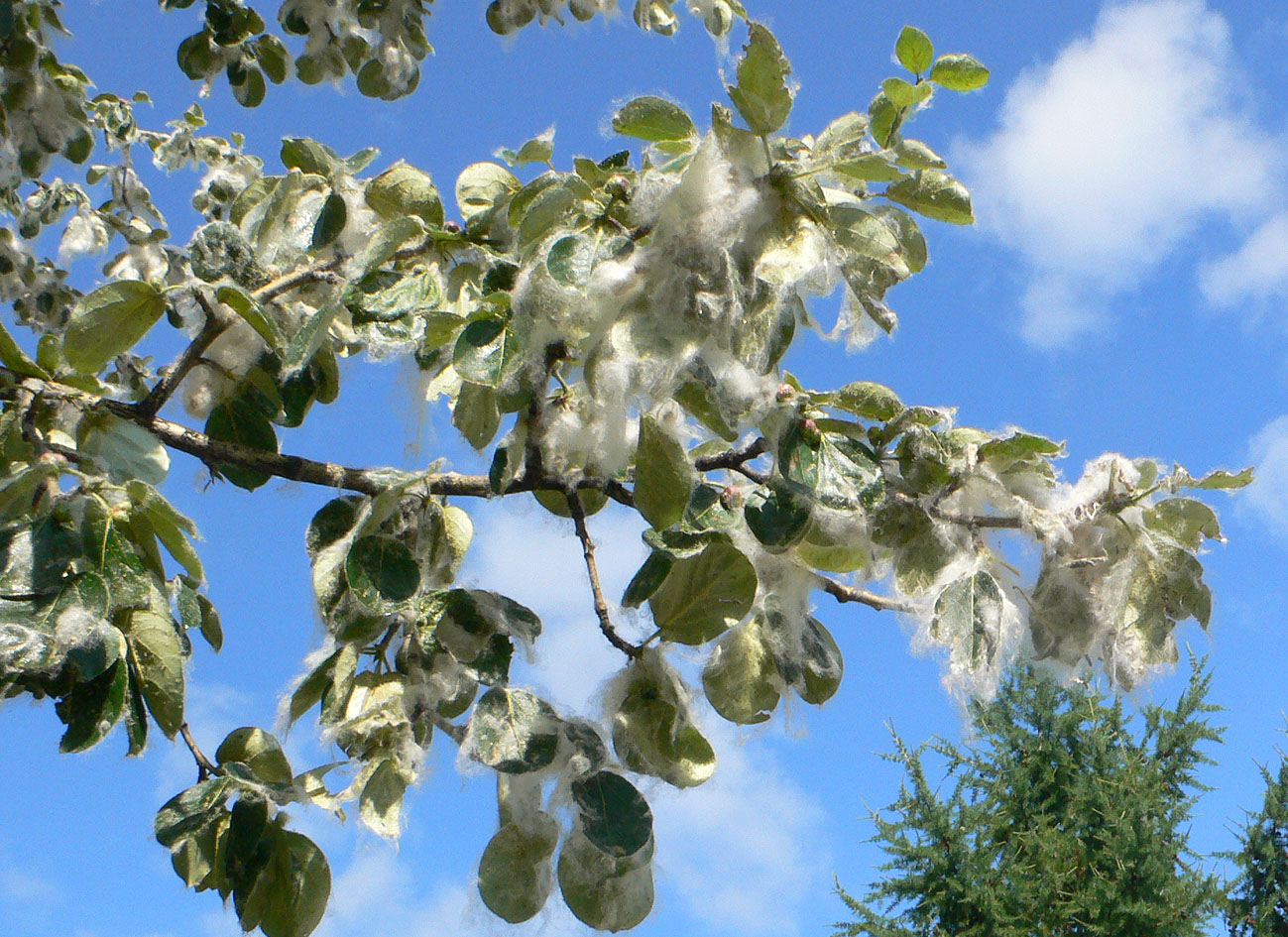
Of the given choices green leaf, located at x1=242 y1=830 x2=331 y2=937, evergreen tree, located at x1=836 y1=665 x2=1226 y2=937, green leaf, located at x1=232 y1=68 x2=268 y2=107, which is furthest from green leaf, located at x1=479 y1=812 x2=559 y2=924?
evergreen tree, located at x1=836 y1=665 x2=1226 y2=937

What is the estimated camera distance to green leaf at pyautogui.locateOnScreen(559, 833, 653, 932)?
0.82 metres

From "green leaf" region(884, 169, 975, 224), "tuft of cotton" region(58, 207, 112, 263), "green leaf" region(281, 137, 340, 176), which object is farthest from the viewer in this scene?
"tuft of cotton" region(58, 207, 112, 263)

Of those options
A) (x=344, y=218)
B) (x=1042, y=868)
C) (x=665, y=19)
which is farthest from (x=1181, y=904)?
(x=344, y=218)

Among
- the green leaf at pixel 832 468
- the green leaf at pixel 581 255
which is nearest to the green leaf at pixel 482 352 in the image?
the green leaf at pixel 581 255

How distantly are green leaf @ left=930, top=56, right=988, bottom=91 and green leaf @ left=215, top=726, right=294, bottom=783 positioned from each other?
738 mm

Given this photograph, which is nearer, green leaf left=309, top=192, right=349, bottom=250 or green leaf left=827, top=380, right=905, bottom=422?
green leaf left=827, top=380, right=905, bottom=422

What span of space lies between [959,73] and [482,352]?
0.37 m

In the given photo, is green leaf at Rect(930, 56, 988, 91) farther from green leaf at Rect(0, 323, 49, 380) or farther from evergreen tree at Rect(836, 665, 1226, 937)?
evergreen tree at Rect(836, 665, 1226, 937)

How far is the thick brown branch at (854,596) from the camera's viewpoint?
0.93m

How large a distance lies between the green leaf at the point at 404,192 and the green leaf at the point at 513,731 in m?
0.42

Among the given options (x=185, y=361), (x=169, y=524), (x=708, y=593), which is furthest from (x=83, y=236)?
(x=708, y=593)

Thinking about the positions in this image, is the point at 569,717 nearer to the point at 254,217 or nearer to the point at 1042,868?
the point at 254,217

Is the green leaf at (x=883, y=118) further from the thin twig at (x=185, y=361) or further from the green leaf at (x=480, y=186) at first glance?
the thin twig at (x=185, y=361)

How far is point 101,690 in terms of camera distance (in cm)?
83
